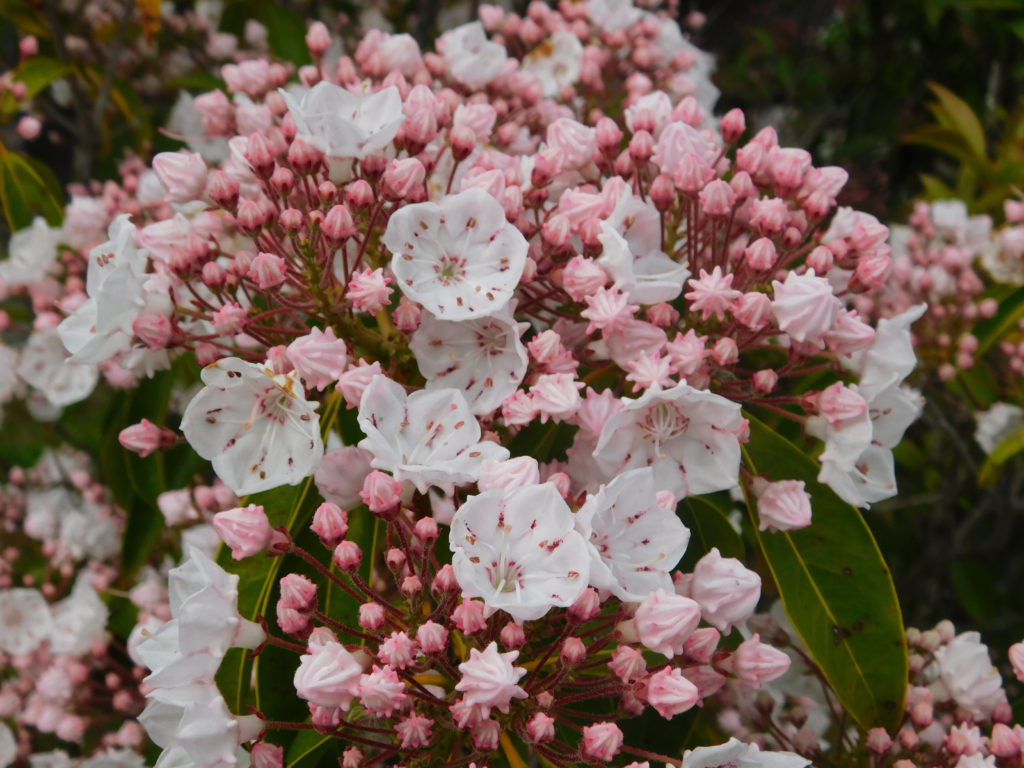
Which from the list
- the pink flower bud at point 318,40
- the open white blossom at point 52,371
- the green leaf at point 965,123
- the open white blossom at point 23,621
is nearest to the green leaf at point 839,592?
the pink flower bud at point 318,40

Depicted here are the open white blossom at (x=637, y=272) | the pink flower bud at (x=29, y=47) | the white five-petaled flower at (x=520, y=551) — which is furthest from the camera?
the pink flower bud at (x=29, y=47)

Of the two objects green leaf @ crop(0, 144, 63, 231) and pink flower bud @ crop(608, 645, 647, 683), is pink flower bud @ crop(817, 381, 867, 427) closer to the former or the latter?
pink flower bud @ crop(608, 645, 647, 683)

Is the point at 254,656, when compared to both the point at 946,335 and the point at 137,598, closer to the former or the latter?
the point at 137,598

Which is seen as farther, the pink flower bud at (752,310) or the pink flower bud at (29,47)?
the pink flower bud at (29,47)

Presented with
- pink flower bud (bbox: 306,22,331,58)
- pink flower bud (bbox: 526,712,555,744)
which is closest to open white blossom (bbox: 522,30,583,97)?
pink flower bud (bbox: 306,22,331,58)

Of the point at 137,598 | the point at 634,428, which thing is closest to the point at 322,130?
the point at 634,428

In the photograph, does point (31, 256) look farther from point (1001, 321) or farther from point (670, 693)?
point (1001, 321)

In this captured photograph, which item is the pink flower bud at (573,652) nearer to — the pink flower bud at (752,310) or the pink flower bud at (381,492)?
the pink flower bud at (381,492)
